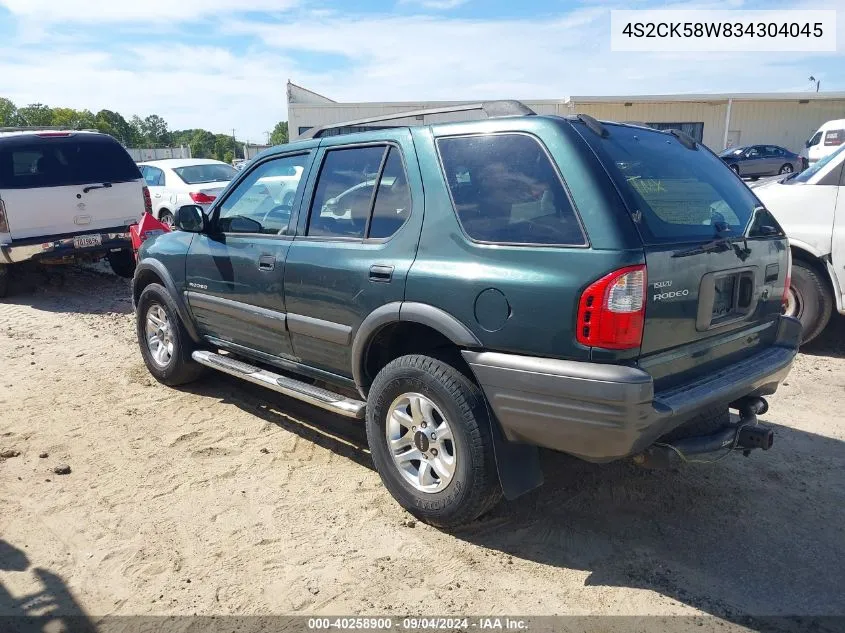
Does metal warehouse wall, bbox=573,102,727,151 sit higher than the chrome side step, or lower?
higher

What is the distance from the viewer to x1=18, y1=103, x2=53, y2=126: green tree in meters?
53.5

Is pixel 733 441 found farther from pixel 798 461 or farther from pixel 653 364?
pixel 798 461

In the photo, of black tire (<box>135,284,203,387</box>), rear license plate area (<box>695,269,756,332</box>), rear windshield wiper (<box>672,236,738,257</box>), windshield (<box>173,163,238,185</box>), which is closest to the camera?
rear windshield wiper (<box>672,236,738,257</box>)

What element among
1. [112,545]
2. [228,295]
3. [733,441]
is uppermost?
[228,295]

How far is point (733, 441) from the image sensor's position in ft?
10.1

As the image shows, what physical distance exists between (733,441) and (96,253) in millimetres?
8207

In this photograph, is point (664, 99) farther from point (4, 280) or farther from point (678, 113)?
point (4, 280)

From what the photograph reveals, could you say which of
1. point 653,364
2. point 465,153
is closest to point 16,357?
point 465,153

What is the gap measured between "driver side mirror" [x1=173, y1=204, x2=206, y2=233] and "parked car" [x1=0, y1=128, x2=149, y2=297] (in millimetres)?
4766

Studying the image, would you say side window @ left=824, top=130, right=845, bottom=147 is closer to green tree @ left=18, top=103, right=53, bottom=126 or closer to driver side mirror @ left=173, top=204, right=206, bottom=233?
driver side mirror @ left=173, top=204, right=206, bottom=233

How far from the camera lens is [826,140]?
71.7 ft

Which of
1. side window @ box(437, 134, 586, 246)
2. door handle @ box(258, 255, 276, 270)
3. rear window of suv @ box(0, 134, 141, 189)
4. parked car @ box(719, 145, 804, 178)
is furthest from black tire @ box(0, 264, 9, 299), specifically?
parked car @ box(719, 145, 804, 178)

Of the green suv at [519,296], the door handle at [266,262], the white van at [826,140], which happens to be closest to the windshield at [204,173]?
the door handle at [266,262]

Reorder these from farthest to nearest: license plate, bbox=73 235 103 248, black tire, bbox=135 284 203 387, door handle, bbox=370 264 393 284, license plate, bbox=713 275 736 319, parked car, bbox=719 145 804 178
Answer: parked car, bbox=719 145 804 178
license plate, bbox=73 235 103 248
black tire, bbox=135 284 203 387
door handle, bbox=370 264 393 284
license plate, bbox=713 275 736 319
